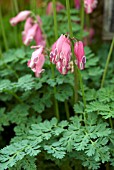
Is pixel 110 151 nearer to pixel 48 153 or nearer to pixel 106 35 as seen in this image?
pixel 48 153

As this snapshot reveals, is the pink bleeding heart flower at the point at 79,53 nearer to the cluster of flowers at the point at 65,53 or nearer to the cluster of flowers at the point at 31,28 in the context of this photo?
the cluster of flowers at the point at 65,53

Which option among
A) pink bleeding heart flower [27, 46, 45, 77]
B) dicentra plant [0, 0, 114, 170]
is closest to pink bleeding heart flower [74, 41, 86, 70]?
dicentra plant [0, 0, 114, 170]

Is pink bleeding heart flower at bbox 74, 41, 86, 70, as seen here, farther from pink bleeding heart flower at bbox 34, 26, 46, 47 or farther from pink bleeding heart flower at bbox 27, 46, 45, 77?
pink bleeding heart flower at bbox 34, 26, 46, 47

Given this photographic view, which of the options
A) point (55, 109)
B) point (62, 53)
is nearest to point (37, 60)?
point (62, 53)

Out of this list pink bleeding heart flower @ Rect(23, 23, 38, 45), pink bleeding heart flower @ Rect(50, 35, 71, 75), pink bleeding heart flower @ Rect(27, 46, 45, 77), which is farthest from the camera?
pink bleeding heart flower @ Rect(23, 23, 38, 45)

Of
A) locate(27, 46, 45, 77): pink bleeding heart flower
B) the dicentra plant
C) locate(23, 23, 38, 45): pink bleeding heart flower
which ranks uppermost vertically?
locate(23, 23, 38, 45): pink bleeding heart flower

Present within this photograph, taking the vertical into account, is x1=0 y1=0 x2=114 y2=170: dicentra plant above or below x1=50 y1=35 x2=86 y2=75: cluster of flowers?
below

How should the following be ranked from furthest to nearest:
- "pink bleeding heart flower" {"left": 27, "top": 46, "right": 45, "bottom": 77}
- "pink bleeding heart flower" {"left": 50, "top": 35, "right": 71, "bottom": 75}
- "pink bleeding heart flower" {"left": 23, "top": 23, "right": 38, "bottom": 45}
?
1. "pink bleeding heart flower" {"left": 23, "top": 23, "right": 38, "bottom": 45}
2. "pink bleeding heart flower" {"left": 27, "top": 46, "right": 45, "bottom": 77}
3. "pink bleeding heart flower" {"left": 50, "top": 35, "right": 71, "bottom": 75}

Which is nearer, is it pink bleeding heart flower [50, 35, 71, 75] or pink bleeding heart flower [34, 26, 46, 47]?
pink bleeding heart flower [50, 35, 71, 75]
